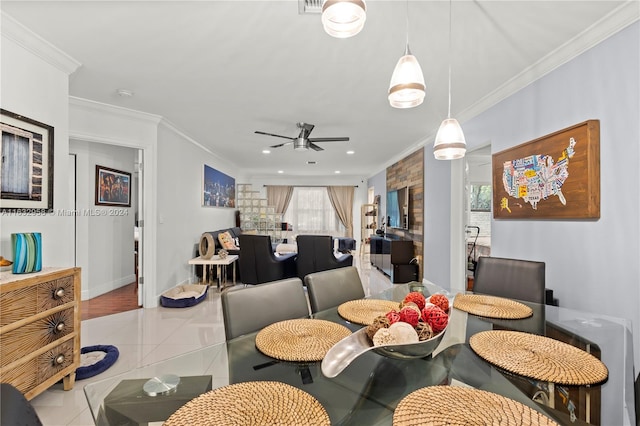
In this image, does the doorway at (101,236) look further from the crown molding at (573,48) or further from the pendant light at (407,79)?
the crown molding at (573,48)

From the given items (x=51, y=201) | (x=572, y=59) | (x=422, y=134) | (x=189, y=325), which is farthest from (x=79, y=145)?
(x=572, y=59)

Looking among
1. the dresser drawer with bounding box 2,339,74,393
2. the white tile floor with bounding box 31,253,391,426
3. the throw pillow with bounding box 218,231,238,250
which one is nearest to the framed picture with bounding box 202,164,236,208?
the throw pillow with bounding box 218,231,238,250

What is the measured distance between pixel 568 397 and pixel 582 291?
1.67 metres

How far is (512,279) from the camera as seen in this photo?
201cm

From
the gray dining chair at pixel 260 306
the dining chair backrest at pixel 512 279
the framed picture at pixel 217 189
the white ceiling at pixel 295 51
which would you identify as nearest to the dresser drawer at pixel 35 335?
the gray dining chair at pixel 260 306

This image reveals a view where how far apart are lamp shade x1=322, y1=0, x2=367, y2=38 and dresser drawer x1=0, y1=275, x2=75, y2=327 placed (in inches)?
83.9

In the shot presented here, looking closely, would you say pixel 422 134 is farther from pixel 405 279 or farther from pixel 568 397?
pixel 568 397

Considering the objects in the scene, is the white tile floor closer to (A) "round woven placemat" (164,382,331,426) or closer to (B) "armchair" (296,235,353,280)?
(B) "armchair" (296,235,353,280)

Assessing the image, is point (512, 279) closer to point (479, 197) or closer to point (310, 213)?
point (479, 197)

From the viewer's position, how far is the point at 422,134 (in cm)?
467

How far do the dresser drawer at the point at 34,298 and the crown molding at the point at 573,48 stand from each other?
3851 mm

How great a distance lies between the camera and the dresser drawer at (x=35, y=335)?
162 centimetres

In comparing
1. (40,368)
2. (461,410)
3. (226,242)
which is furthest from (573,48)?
(226,242)

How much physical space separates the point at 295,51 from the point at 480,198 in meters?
5.78
